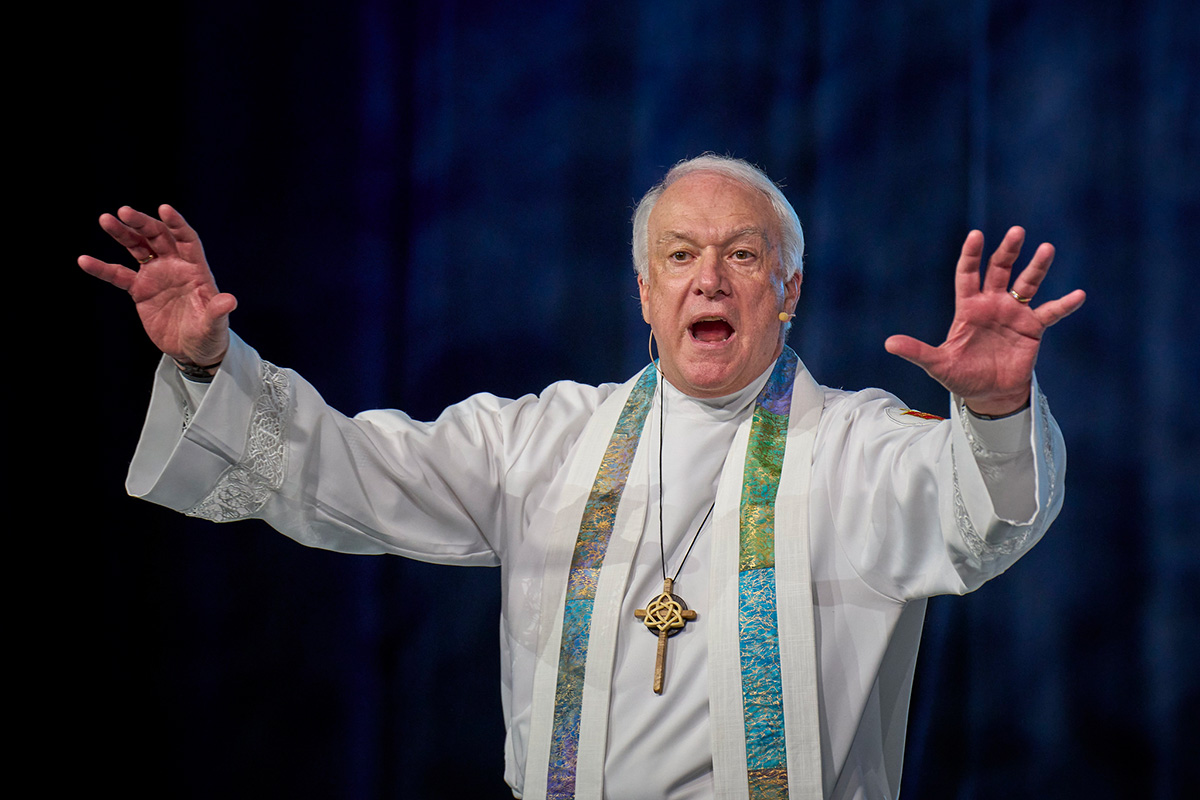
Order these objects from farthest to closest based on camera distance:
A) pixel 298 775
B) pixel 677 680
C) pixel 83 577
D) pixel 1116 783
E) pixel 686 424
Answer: pixel 298 775 → pixel 83 577 → pixel 1116 783 → pixel 686 424 → pixel 677 680

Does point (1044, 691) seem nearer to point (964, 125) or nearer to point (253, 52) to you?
point (964, 125)

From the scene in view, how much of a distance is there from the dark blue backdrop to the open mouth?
31.0 inches

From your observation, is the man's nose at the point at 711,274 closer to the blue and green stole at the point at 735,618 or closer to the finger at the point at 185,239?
the blue and green stole at the point at 735,618

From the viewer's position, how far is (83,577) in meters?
2.90

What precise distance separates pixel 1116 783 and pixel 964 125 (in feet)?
5.62

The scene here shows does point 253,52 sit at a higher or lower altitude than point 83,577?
higher

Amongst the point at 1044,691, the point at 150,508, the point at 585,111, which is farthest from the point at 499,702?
the point at 585,111

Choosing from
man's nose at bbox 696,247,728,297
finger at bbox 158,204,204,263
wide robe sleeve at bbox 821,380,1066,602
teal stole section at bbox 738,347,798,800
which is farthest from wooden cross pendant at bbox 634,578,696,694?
finger at bbox 158,204,204,263

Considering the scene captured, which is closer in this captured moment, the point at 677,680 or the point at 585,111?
the point at 677,680

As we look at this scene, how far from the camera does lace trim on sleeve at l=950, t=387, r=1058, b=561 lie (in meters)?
1.61

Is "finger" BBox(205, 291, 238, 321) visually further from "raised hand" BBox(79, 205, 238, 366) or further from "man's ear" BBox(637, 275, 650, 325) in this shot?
"man's ear" BBox(637, 275, 650, 325)

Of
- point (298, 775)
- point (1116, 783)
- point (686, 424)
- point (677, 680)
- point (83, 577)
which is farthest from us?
point (298, 775)

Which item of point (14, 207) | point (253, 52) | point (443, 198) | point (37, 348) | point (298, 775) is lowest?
point (298, 775)

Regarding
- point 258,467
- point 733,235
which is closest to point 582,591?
point 258,467
